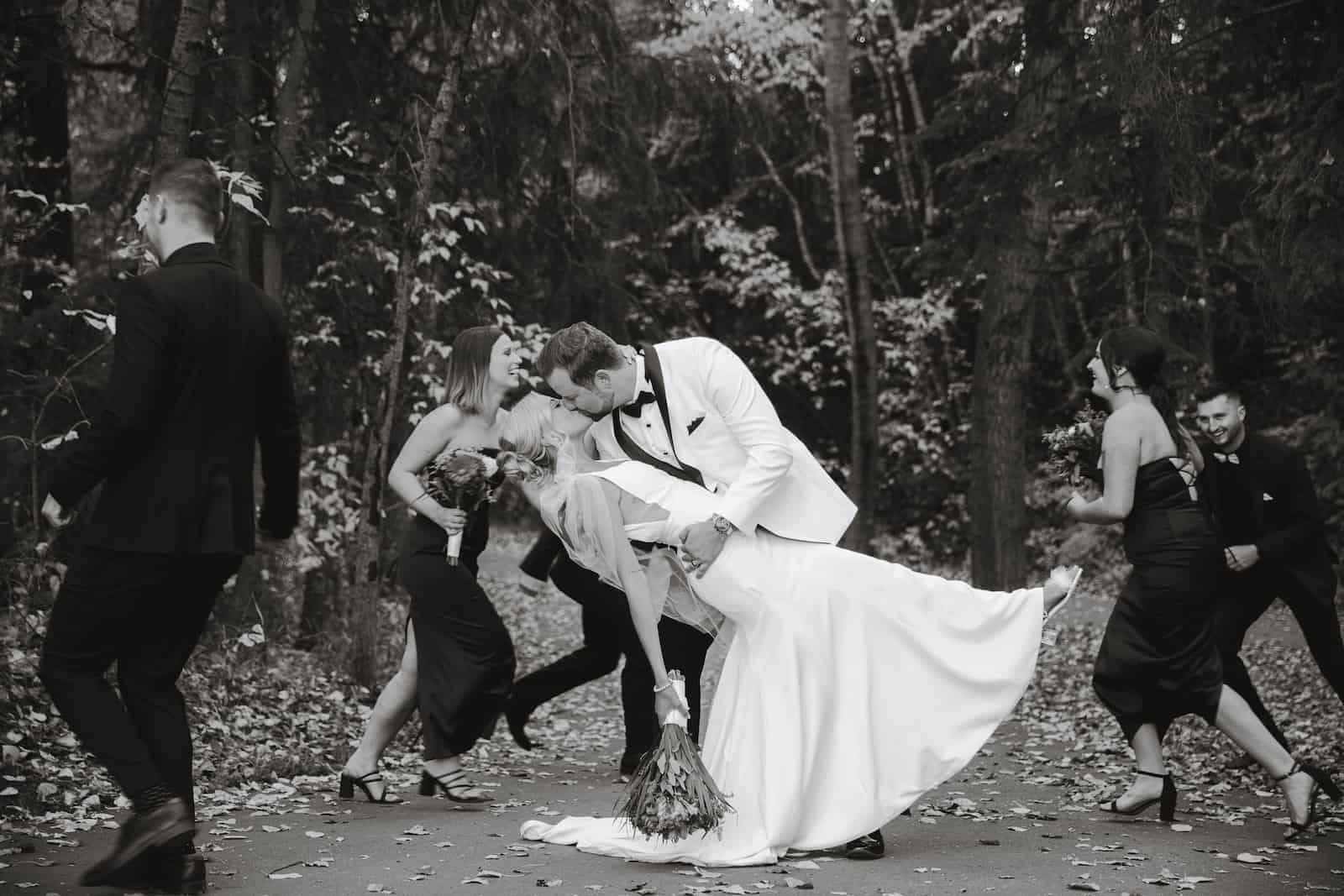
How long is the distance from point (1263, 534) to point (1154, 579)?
1217 millimetres

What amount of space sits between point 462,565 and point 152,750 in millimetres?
2372

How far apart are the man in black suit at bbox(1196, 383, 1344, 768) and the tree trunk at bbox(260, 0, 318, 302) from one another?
7.16 meters

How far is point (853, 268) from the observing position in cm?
1558

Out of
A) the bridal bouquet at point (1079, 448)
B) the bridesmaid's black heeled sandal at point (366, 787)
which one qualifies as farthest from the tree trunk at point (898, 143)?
the bridesmaid's black heeled sandal at point (366, 787)

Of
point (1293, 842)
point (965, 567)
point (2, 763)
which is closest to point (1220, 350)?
point (965, 567)

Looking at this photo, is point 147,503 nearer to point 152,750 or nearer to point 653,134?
point 152,750

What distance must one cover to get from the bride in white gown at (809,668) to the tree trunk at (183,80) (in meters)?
4.00

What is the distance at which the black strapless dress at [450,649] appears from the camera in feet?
23.5

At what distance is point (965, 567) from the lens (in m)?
25.2

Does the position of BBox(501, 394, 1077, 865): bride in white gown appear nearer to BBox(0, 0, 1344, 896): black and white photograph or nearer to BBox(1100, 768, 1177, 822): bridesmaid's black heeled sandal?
BBox(0, 0, 1344, 896): black and white photograph

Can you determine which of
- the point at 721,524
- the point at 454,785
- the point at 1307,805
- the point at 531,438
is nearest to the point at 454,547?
the point at 531,438

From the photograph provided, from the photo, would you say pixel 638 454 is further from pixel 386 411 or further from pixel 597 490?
pixel 386 411

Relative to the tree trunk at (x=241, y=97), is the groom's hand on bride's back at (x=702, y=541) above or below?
below

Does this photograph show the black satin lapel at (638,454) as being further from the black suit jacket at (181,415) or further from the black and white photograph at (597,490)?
the black suit jacket at (181,415)
